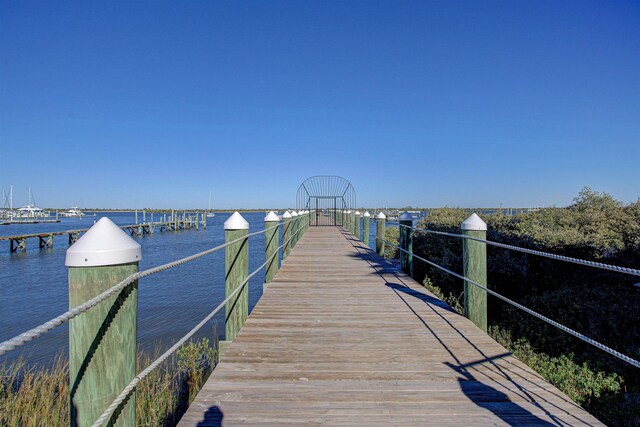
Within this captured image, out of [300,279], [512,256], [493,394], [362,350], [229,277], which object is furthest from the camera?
[512,256]

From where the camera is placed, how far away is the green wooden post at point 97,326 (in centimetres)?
129

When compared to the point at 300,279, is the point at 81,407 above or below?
above

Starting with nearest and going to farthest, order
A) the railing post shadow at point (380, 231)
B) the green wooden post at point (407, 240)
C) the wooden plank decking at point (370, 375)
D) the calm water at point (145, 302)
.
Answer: the wooden plank decking at point (370, 375) → the green wooden post at point (407, 240) → the calm water at point (145, 302) → the railing post shadow at point (380, 231)

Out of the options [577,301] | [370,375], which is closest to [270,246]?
[370,375]

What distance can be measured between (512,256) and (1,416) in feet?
29.8

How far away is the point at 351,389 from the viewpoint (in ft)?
7.70

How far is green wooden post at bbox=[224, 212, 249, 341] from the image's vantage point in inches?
132

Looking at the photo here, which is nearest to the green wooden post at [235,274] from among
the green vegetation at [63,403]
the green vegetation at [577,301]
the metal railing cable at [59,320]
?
the green vegetation at [63,403]

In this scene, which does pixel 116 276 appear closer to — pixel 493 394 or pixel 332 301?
pixel 493 394

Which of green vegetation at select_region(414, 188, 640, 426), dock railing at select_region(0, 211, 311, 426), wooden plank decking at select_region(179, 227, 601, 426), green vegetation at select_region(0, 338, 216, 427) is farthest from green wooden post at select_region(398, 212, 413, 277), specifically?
dock railing at select_region(0, 211, 311, 426)

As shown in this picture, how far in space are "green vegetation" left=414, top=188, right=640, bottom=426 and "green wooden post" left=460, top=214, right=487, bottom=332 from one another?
1476mm

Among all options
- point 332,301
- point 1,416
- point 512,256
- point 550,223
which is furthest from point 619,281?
point 1,416

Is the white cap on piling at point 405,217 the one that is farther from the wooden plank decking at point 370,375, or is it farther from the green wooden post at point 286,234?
the green wooden post at point 286,234

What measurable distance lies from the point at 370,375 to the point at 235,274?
1.66 m
